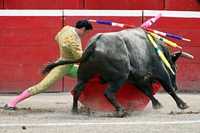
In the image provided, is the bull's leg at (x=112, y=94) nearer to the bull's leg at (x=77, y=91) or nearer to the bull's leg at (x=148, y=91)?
the bull's leg at (x=77, y=91)

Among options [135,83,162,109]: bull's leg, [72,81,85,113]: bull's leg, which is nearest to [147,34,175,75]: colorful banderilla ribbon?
[135,83,162,109]: bull's leg

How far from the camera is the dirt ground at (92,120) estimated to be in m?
8.55

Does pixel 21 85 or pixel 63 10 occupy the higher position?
pixel 63 10

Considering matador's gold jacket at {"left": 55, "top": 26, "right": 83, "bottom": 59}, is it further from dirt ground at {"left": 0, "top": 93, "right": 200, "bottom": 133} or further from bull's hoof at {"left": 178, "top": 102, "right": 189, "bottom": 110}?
bull's hoof at {"left": 178, "top": 102, "right": 189, "bottom": 110}

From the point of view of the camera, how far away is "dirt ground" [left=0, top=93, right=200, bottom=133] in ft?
→ 28.0

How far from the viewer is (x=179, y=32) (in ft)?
45.7

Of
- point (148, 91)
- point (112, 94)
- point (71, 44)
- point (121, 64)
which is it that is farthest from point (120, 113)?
point (71, 44)

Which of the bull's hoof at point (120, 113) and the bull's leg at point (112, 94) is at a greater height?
the bull's leg at point (112, 94)

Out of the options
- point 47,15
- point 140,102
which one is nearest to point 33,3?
point 47,15

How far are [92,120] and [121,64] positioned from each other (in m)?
0.89

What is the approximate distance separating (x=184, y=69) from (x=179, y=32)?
718mm

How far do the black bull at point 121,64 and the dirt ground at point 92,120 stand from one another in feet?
0.95

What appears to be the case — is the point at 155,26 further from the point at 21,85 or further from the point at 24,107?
the point at 24,107

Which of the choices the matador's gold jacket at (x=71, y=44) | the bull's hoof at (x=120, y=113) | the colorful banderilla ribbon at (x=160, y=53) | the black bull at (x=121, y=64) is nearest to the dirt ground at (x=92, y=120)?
the bull's hoof at (x=120, y=113)
